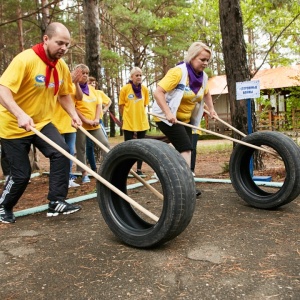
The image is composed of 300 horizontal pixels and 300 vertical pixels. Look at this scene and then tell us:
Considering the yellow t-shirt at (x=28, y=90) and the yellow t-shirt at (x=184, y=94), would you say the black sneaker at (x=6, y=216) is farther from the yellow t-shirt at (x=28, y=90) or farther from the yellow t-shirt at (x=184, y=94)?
the yellow t-shirt at (x=184, y=94)

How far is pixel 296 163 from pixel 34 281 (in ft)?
8.96

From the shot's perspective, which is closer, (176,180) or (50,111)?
(176,180)

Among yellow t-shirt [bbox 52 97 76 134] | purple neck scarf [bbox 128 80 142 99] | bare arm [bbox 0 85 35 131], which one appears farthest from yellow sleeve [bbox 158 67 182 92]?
purple neck scarf [bbox 128 80 142 99]

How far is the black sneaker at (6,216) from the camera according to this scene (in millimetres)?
3907

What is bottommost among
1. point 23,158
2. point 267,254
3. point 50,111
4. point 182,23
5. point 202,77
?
point 267,254

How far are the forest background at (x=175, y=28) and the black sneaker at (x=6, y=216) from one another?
4187 mm

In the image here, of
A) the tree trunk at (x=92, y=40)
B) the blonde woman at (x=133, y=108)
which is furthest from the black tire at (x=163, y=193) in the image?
the tree trunk at (x=92, y=40)

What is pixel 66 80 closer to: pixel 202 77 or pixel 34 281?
pixel 202 77

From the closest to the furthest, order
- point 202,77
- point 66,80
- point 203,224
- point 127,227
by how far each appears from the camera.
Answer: point 127,227 → point 203,224 → point 66,80 → point 202,77

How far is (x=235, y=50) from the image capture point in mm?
6582

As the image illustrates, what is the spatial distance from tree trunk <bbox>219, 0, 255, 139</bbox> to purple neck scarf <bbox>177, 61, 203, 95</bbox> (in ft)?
6.99

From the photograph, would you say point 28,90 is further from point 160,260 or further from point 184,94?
point 160,260

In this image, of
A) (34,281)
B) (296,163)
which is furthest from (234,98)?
(34,281)

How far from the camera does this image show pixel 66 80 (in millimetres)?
4121
